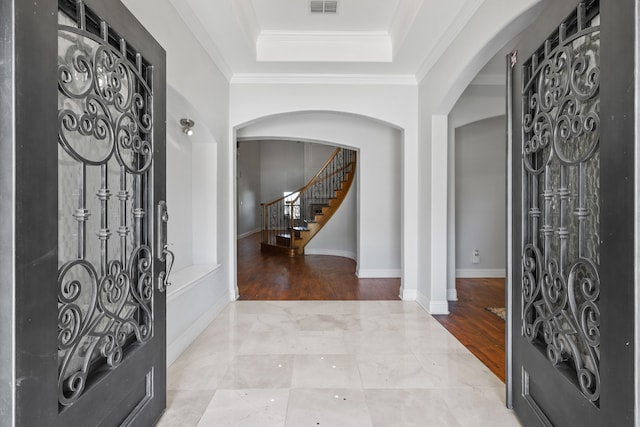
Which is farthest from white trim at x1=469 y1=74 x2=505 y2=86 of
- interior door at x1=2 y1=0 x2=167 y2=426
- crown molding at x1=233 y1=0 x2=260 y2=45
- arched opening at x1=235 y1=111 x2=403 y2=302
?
interior door at x1=2 y1=0 x2=167 y2=426

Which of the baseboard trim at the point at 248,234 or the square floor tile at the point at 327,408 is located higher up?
the baseboard trim at the point at 248,234

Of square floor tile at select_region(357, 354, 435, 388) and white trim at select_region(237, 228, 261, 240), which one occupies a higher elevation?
white trim at select_region(237, 228, 261, 240)

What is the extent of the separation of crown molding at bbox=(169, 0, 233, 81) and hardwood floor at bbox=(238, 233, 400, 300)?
273 cm

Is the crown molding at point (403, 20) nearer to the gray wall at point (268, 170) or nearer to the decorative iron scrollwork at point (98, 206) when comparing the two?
the decorative iron scrollwork at point (98, 206)

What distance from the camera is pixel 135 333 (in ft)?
5.40

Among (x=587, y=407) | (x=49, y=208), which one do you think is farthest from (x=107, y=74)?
(x=587, y=407)

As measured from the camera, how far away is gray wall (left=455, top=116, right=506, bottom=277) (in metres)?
5.53

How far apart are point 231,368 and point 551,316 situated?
1.98 metres

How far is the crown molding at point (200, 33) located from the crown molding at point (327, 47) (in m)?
0.41

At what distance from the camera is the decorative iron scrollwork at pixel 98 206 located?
4.08 ft

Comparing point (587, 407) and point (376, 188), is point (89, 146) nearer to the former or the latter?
point (587, 407)

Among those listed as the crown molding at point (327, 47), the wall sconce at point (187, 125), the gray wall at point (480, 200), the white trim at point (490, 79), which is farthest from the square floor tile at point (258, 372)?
the gray wall at point (480, 200)

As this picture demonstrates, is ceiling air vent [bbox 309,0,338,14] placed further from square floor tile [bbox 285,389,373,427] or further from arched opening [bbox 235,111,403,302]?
square floor tile [bbox 285,389,373,427]

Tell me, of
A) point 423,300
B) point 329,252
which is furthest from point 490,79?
point 329,252
